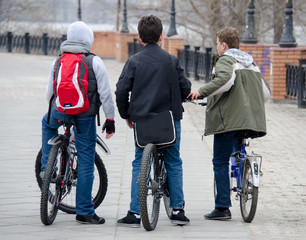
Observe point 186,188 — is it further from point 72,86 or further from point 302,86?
point 302,86

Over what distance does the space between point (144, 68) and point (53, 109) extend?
83cm

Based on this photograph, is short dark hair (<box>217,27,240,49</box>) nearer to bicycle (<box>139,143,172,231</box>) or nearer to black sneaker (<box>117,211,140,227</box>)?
bicycle (<box>139,143,172,231</box>)

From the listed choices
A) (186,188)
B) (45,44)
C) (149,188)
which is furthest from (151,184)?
(45,44)

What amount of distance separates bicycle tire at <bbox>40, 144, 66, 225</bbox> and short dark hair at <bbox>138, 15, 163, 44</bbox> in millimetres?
1063

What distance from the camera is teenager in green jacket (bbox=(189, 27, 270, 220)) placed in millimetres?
6152

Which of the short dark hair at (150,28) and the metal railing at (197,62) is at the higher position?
the short dark hair at (150,28)

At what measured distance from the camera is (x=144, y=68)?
5938 mm

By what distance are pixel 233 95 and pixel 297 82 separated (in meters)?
10.8

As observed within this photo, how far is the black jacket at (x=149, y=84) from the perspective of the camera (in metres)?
5.94

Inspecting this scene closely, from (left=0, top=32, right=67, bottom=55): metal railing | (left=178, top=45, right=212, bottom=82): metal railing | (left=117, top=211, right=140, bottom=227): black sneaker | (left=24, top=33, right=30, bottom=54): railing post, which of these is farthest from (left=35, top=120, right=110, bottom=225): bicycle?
(left=24, top=33, right=30, bottom=54): railing post

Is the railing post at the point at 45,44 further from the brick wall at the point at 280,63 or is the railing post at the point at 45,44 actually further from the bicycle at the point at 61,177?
the bicycle at the point at 61,177

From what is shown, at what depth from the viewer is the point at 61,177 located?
6180mm

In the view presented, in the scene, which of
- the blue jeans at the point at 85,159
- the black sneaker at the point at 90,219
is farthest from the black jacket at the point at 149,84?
the black sneaker at the point at 90,219

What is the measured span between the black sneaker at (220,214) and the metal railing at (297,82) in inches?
388
